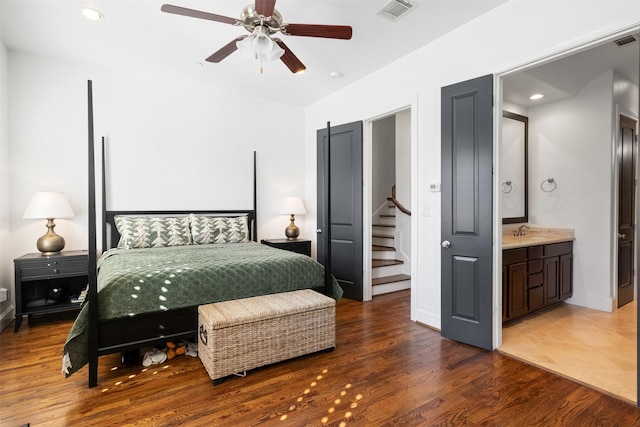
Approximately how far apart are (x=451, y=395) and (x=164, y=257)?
2.58 meters

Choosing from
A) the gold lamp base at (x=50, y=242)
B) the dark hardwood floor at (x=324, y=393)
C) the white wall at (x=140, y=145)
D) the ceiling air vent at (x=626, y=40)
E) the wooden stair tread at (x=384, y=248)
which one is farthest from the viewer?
the wooden stair tread at (x=384, y=248)

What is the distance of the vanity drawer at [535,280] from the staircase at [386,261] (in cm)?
167

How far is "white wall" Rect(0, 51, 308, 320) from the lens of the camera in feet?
11.5

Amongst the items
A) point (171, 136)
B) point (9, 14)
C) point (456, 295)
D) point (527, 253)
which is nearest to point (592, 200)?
point (527, 253)

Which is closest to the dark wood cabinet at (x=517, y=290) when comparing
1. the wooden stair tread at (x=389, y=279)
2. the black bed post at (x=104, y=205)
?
the wooden stair tread at (x=389, y=279)

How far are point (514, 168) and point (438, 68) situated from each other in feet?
6.58

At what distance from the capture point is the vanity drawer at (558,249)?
11.8 feet

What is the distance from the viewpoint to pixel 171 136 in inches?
169

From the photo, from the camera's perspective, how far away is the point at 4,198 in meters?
3.32

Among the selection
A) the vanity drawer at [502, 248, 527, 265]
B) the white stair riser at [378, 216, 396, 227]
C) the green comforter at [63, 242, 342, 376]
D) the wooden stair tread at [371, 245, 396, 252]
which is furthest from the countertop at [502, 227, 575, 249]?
the green comforter at [63, 242, 342, 376]

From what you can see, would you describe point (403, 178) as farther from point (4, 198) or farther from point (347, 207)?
point (4, 198)

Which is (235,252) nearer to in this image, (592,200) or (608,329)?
(608,329)

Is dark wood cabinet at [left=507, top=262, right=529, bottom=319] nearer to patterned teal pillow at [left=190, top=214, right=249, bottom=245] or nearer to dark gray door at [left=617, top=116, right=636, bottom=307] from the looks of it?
dark gray door at [left=617, top=116, right=636, bottom=307]

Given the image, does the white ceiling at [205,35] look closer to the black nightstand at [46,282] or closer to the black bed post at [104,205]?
the black bed post at [104,205]
